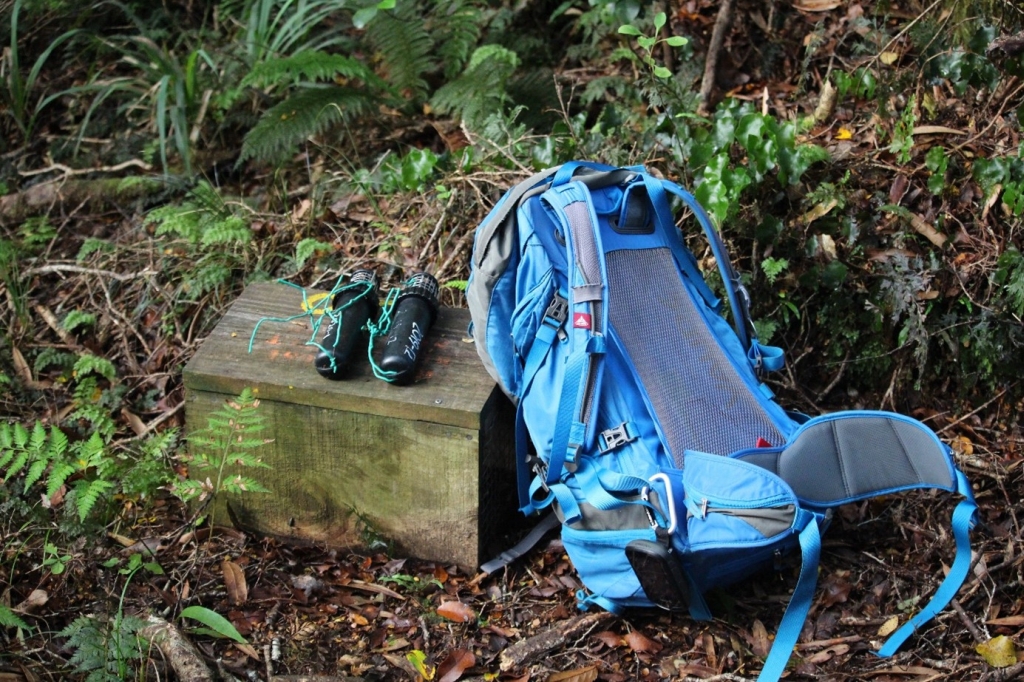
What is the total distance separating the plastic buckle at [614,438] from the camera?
8.37 feet

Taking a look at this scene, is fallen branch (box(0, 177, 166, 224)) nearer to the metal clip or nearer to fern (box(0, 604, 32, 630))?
fern (box(0, 604, 32, 630))

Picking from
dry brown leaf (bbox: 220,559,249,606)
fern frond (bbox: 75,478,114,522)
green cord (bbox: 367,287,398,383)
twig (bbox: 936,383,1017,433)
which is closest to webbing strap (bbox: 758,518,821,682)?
twig (bbox: 936,383,1017,433)

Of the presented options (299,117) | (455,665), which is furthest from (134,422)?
(455,665)

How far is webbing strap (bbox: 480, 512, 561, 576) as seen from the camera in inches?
114

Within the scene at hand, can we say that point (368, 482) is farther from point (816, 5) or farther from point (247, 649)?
point (816, 5)

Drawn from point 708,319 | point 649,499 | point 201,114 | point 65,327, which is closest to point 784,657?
point 649,499

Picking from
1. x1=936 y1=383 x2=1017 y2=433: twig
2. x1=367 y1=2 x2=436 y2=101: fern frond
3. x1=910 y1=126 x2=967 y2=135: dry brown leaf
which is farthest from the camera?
x1=367 y1=2 x2=436 y2=101: fern frond

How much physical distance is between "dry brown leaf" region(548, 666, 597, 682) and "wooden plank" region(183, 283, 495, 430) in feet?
2.41

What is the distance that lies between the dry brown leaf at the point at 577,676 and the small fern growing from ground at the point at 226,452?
1.01 meters

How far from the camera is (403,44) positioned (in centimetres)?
459

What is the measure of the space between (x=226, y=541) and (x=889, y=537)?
2.15m

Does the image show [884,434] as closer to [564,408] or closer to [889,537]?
[889,537]

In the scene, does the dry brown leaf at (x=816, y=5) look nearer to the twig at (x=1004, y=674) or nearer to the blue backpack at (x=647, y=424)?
the blue backpack at (x=647, y=424)

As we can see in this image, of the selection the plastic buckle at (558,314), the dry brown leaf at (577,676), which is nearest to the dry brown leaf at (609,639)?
the dry brown leaf at (577,676)
